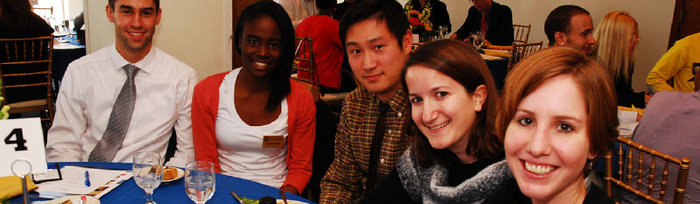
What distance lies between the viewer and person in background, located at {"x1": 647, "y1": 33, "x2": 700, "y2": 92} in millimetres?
3541

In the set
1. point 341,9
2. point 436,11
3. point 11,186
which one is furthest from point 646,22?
point 11,186

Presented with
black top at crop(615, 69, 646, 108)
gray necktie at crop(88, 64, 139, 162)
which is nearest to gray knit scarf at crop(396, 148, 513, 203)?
gray necktie at crop(88, 64, 139, 162)

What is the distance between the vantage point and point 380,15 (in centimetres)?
185

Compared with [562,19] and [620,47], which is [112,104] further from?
[620,47]

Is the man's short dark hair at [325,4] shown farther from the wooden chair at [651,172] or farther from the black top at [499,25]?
the wooden chair at [651,172]

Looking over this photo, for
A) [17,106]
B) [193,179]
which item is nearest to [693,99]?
[193,179]

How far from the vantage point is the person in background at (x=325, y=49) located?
4.02 metres

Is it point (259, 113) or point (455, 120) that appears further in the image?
point (259, 113)

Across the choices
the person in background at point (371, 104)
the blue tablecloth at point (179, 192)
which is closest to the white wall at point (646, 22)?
the person in background at point (371, 104)

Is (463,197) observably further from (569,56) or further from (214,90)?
(214,90)

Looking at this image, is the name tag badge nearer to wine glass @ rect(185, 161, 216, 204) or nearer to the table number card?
wine glass @ rect(185, 161, 216, 204)

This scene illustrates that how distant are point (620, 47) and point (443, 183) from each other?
8.72 ft

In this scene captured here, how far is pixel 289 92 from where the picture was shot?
2.17 m

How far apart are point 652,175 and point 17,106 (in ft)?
14.2
